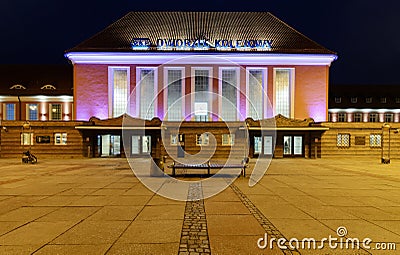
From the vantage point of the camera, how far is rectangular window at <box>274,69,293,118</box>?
38906 mm

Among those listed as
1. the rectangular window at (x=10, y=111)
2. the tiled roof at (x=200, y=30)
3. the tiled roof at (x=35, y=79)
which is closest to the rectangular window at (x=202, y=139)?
the tiled roof at (x=200, y=30)

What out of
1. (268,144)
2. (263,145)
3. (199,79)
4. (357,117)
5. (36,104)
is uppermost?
(199,79)

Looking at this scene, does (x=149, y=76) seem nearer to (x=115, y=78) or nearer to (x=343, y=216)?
(x=115, y=78)

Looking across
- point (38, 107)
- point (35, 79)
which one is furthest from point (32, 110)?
point (35, 79)

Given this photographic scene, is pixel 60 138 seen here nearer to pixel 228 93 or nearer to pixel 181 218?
pixel 228 93

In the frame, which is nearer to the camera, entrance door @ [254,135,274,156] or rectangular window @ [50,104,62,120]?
entrance door @ [254,135,274,156]

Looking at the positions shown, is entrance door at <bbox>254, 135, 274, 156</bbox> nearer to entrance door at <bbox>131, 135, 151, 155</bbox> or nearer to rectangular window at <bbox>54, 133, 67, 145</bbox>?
entrance door at <bbox>131, 135, 151, 155</bbox>

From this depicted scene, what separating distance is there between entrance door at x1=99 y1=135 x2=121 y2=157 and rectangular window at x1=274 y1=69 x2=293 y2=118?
19.3 m

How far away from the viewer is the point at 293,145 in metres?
33.5

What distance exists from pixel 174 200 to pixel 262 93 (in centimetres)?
2992

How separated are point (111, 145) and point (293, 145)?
19.7m

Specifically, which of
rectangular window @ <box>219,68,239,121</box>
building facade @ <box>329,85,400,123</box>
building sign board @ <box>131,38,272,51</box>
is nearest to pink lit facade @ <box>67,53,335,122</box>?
rectangular window @ <box>219,68,239,121</box>

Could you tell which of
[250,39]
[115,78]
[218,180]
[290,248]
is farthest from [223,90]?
[290,248]

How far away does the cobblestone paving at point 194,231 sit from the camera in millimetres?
6129
